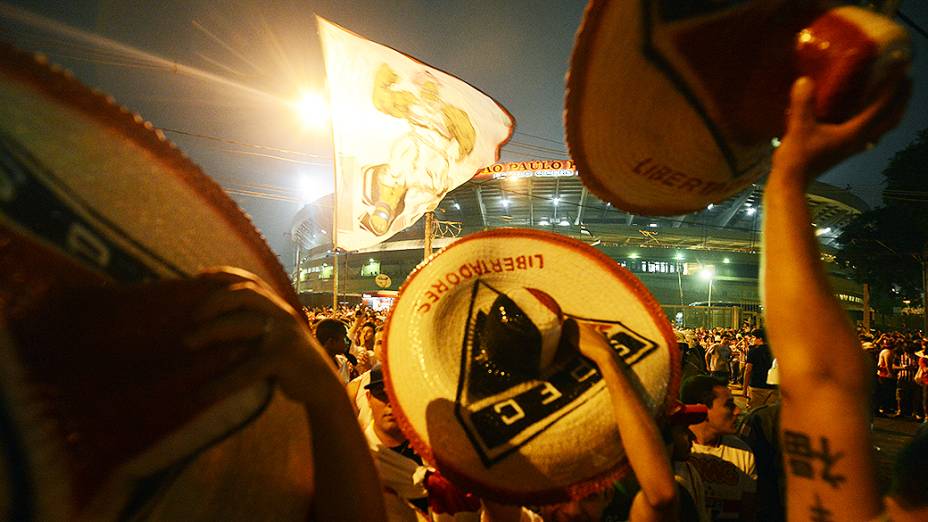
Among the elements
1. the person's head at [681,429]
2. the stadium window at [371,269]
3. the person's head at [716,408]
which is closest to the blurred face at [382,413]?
the person's head at [681,429]

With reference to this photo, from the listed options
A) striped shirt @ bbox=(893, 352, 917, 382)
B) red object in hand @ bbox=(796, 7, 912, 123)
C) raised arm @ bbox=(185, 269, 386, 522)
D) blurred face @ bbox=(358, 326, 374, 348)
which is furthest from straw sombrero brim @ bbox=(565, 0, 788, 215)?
striped shirt @ bbox=(893, 352, 917, 382)

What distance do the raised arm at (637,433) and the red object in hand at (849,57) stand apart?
81 centimetres

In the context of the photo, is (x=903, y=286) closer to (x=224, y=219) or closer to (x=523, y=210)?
(x=523, y=210)

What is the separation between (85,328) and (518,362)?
111 centimetres

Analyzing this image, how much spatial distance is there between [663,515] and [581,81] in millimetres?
1364

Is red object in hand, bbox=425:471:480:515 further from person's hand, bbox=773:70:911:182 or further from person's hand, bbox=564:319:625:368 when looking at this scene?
person's hand, bbox=773:70:911:182

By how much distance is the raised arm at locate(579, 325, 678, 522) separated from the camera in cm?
125

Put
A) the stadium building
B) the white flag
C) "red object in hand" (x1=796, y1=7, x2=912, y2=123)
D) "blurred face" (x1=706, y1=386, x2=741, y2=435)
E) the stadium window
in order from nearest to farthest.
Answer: "red object in hand" (x1=796, y1=7, x2=912, y2=123) < "blurred face" (x1=706, y1=386, x2=741, y2=435) < the white flag < the stadium building < the stadium window

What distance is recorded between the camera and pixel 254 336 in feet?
2.07

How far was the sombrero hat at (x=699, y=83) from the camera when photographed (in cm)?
81

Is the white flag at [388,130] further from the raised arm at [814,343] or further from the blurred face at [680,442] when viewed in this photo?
the raised arm at [814,343]

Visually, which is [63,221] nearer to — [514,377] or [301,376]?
[301,376]

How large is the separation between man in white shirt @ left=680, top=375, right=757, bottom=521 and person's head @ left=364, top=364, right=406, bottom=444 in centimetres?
220

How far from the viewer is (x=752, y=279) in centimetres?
4094
